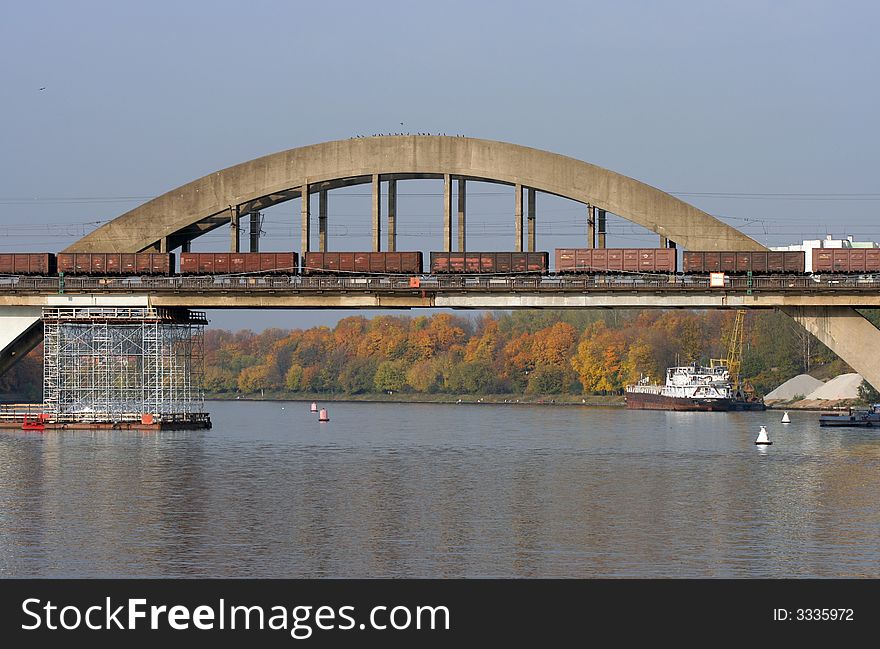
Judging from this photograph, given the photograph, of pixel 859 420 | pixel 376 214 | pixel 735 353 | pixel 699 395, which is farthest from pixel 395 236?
pixel 735 353

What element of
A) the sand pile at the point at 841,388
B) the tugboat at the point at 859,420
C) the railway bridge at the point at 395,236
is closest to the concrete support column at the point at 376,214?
the railway bridge at the point at 395,236

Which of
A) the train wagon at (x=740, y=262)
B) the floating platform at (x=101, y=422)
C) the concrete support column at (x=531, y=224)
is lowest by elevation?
the floating platform at (x=101, y=422)

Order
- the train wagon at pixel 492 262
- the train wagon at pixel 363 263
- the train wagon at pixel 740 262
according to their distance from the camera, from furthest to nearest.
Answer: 1. the train wagon at pixel 363 263
2. the train wagon at pixel 492 262
3. the train wagon at pixel 740 262

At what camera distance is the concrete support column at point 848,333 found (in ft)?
287

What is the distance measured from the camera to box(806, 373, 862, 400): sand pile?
167500 mm

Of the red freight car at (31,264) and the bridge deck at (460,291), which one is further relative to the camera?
the red freight car at (31,264)

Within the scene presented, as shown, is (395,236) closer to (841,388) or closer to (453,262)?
(453,262)

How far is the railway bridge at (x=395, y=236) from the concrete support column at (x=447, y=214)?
10 cm

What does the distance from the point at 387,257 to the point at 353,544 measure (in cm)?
5830

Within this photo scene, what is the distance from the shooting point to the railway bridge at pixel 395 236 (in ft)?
292

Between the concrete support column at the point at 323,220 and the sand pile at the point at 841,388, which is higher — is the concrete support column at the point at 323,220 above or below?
above

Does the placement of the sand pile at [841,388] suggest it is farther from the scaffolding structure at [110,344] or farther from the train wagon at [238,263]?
the scaffolding structure at [110,344]

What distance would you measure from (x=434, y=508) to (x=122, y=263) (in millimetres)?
55584

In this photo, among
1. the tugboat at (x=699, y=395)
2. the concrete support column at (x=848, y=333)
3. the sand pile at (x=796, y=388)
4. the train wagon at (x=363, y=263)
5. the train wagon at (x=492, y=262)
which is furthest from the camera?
the sand pile at (x=796, y=388)
